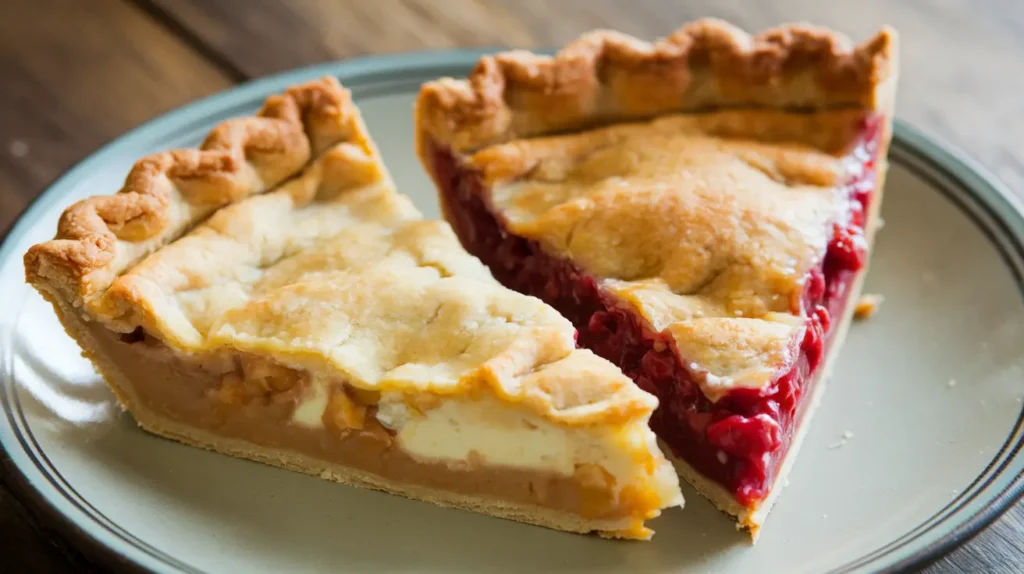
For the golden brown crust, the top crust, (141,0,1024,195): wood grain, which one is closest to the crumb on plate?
the top crust

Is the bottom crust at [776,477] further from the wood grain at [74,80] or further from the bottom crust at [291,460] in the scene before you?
the wood grain at [74,80]

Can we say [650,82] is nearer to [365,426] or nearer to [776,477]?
[776,477]

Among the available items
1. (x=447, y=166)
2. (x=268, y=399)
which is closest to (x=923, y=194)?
(x=447, y=166)

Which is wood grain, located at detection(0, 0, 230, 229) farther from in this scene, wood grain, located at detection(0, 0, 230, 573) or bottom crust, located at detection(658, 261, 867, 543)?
bottom crust, located at detection(658, 261, 867, 543)

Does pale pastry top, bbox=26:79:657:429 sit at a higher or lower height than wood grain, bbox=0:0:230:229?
higher

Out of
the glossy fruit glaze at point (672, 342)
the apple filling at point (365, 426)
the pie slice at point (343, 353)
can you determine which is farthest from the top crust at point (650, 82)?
the apple filling at point (365, 426)

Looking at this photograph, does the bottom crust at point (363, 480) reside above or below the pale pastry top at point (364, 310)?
below

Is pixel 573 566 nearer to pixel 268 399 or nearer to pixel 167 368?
pixel 268 399
